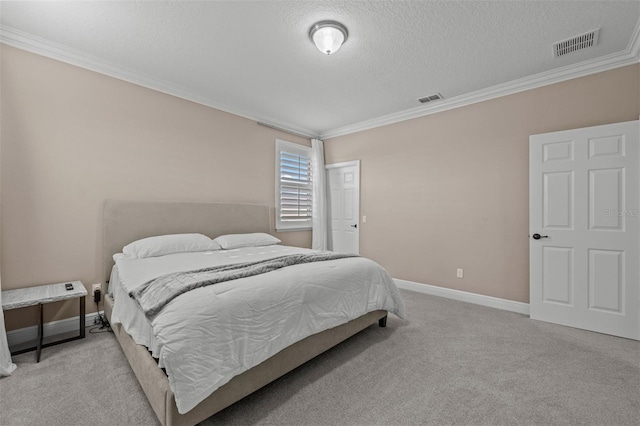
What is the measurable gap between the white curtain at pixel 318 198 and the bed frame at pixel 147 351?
98cm

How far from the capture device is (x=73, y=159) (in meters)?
2.75

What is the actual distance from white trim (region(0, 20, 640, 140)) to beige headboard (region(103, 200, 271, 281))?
4.47ft

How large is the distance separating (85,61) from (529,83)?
185 inches

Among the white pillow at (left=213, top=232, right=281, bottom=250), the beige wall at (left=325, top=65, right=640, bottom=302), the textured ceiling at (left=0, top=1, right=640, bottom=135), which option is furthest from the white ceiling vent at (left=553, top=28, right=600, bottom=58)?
the white pillow at (left=213, top=232, right=281, bottom=250)

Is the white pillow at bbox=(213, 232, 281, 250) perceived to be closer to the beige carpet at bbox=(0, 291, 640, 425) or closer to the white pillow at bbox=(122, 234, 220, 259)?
the white pillow at bbox=(122, 234, 220, 259)

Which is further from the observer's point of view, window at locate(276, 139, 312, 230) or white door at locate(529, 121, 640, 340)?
window at locate(276, 139, 312, 230)

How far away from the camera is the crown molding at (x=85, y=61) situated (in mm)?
2441

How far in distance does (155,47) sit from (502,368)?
13.1 ft

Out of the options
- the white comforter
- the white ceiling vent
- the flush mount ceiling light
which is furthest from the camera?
the white ceiling vent

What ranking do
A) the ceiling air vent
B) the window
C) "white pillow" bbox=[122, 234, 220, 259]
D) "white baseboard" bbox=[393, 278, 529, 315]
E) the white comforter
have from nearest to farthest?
1. the white comforter
2. "white pillow" bbox=[122, 234, 220, 259]
3. "white baseboard" bbox=[393, 278, 529, 315]
4. the ceiling air vent
5. the window

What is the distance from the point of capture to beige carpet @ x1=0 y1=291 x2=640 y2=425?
1.59m

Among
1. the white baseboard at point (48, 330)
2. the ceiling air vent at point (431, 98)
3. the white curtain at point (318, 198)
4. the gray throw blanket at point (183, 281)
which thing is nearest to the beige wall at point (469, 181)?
the ceiling air vent at point (431, 98)

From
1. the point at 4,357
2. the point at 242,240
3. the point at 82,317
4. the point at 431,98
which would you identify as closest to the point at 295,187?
the point at 242,240

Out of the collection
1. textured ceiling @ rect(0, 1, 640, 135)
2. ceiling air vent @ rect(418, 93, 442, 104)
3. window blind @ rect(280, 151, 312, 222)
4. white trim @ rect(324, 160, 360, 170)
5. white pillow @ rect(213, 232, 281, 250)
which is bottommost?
white pillow @ rect(213, 232, 281, 250)
